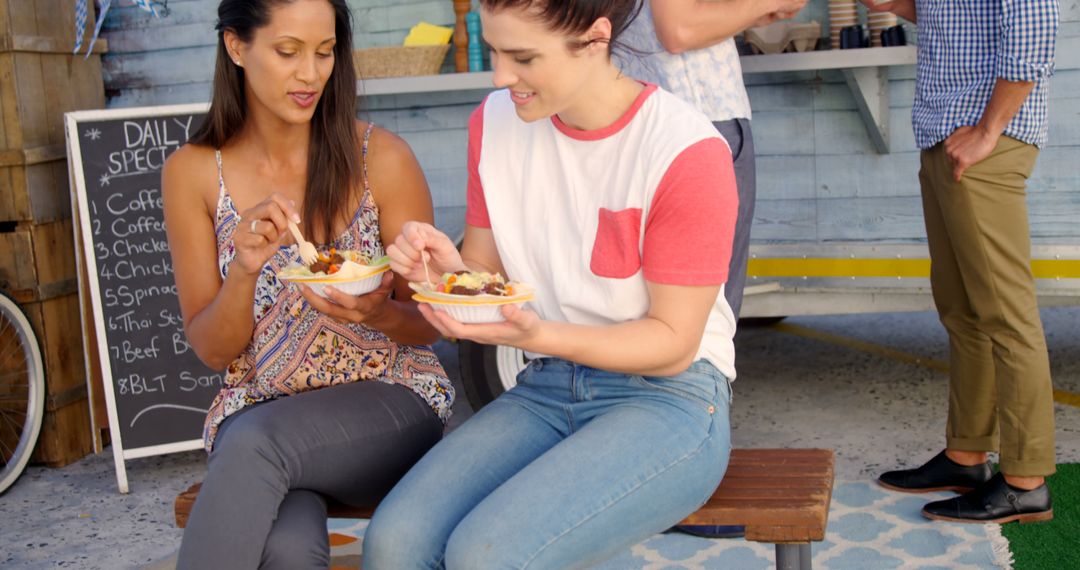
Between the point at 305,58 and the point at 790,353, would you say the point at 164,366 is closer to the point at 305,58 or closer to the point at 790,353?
the point at 305,58

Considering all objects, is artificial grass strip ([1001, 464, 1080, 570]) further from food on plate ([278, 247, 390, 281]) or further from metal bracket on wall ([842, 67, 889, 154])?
food on plate ([278, 247, 390, 281])

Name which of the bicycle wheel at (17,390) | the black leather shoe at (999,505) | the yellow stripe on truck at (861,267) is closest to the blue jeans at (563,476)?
the black leather shoe at (999,505)

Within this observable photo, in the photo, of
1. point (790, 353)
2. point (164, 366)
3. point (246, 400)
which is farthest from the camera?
point (790, 353)

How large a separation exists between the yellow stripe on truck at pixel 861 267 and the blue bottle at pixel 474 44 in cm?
127

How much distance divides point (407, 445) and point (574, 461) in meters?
0.47

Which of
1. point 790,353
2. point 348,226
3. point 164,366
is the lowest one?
point 790,353

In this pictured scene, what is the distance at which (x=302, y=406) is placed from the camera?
8.00ft

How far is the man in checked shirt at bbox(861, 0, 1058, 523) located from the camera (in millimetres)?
3488

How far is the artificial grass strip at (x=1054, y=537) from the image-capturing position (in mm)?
3346

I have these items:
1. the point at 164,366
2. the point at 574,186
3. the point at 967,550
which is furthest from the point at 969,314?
the point at 164,366

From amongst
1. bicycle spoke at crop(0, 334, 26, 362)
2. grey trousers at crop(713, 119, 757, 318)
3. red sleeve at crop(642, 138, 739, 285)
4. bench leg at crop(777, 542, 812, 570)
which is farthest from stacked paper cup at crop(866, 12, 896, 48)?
bicycle spoke at crop(0, 334, 26, 362)

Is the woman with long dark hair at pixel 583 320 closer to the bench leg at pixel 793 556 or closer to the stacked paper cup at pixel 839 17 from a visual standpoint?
the bench leg at pixel 793 556

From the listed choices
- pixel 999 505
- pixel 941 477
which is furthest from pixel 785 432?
pixel 999 505

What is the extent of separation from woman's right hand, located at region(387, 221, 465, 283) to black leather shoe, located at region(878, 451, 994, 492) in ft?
7.10
